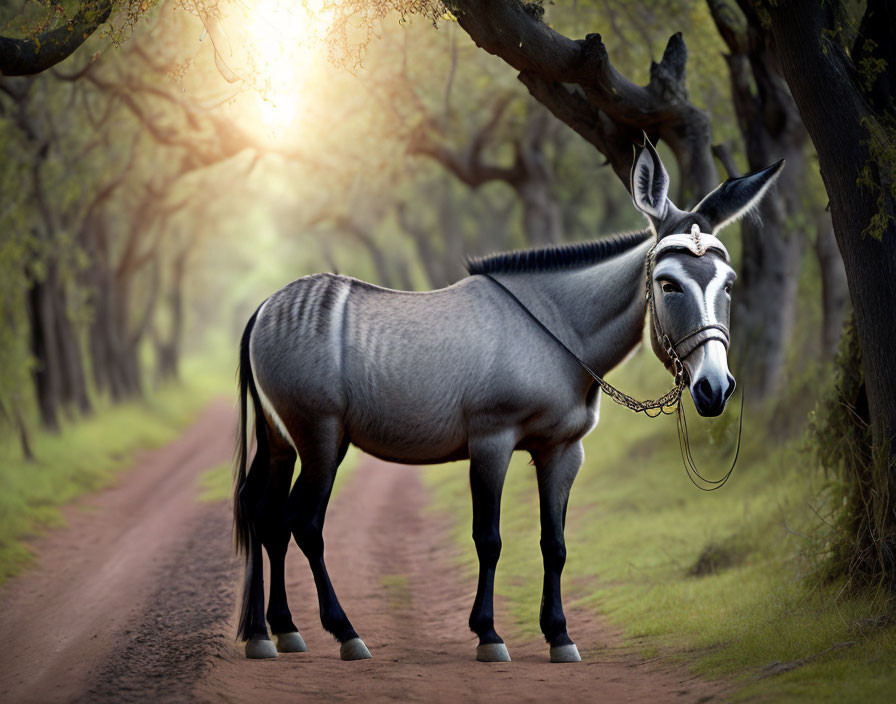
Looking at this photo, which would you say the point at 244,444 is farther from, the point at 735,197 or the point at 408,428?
the point at 735,197

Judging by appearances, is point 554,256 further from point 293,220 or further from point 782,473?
point 293,220

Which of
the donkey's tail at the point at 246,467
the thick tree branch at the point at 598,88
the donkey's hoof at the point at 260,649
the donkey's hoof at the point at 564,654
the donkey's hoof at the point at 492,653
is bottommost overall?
the donkey's hoof at the point at 564,654

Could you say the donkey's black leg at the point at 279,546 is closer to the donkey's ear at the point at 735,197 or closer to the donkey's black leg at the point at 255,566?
the donkey's black leg at the point at 255,566

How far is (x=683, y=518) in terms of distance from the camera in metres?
11.6

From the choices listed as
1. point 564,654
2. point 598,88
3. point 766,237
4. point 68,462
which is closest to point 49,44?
point 598,88

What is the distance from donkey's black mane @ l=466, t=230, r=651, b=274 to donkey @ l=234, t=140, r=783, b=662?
15 mm

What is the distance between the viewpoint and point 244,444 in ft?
24.1

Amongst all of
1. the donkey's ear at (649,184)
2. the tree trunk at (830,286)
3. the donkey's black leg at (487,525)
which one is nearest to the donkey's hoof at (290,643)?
the donkey's black leg at (487,525)

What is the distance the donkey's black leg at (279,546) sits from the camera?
279 inches

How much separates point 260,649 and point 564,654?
2200mm

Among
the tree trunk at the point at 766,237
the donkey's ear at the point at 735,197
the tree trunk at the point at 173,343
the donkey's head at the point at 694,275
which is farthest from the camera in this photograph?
the tree trunk at the point at 173,343

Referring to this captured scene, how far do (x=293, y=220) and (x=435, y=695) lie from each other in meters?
33.1

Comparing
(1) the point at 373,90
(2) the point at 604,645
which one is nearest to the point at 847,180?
(2) the point at 604,645

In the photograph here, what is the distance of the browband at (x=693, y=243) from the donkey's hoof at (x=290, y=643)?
3885 mm
